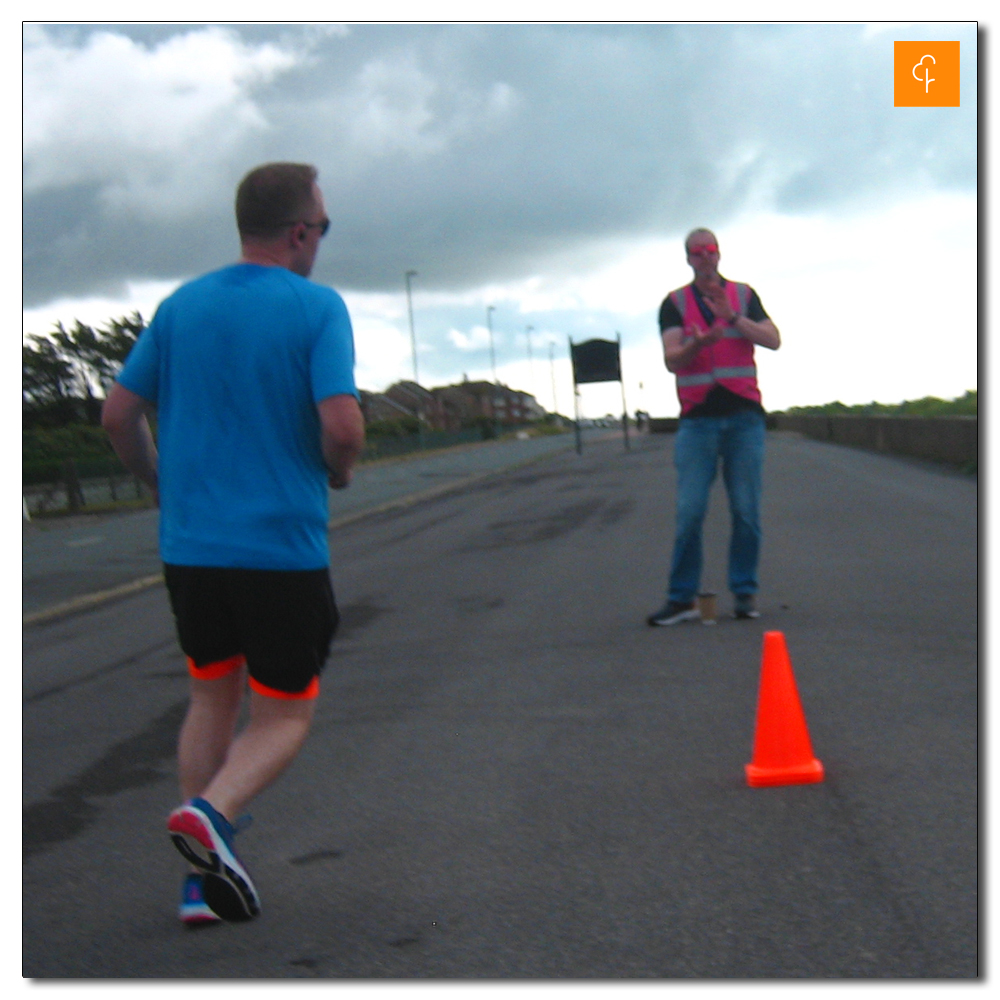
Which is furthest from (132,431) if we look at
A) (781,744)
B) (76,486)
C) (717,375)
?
(76,486)

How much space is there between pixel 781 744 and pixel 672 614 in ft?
10.7

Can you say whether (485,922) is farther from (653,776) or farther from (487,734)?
(487,734)

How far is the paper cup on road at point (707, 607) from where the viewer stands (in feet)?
25.0

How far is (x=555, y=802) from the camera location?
14.6ft

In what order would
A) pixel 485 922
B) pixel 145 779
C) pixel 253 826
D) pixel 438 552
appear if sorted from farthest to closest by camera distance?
pixel 438 552 < pixel 145 779 < pixel 253 826 < pixel 485 922

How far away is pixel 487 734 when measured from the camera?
17.8ft

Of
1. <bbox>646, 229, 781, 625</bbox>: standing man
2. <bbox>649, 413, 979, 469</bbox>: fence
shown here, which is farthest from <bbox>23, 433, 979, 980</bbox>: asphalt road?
<bbox>649, 413, 979, 469</bbox>: fence

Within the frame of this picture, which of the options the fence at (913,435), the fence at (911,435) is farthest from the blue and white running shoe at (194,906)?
the fence at (913,435)

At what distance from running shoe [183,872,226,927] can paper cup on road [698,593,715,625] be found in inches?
179

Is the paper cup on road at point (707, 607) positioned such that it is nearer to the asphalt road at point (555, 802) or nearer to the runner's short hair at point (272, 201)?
the asphalt road at point (555, 802)

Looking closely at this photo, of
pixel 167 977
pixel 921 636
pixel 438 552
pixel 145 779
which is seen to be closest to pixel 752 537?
pixel 921 636

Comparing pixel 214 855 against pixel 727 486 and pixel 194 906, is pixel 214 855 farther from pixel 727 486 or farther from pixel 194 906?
pixel 727 486

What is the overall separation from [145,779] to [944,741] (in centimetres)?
283

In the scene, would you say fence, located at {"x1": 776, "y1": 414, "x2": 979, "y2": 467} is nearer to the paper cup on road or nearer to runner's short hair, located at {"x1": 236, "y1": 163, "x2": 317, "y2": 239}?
the paper cup on road
